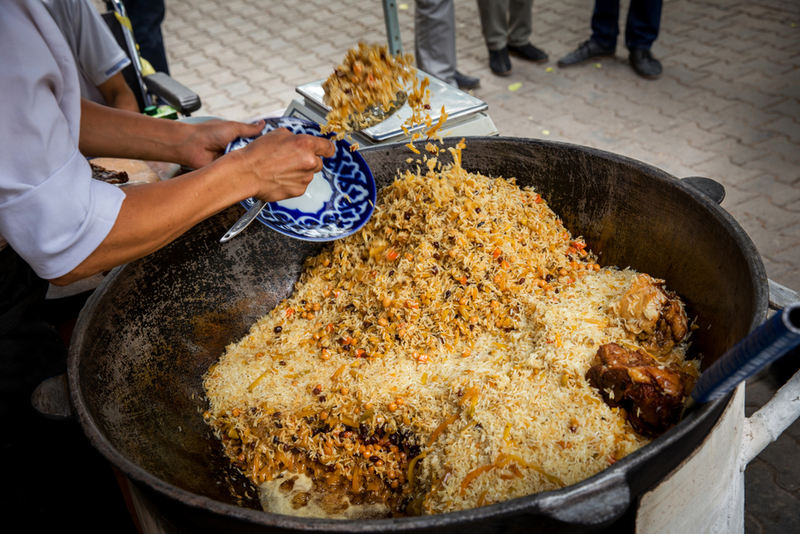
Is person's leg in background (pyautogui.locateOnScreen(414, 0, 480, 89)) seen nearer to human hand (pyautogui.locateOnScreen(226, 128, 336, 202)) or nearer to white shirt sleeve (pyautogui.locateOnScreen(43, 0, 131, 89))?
white shirt sleeve (pyautogui.locateOnScreen(43, 0, 131, 89))

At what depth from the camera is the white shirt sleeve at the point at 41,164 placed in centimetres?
152

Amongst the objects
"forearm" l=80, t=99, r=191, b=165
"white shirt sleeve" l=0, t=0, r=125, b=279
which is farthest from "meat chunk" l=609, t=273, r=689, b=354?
"forearm" l=80, t=99, r=191, b=165

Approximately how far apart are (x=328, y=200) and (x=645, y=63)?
5.95 metres

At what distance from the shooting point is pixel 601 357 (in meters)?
2.10

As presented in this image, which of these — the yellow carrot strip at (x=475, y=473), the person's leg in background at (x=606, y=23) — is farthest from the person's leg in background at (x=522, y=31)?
the yellow carrot strip at (x=475, y=473)

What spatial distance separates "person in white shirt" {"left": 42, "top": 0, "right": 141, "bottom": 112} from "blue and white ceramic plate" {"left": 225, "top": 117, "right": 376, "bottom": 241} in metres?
2.02

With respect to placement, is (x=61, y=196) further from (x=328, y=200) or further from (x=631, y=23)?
(x=631, y=23)

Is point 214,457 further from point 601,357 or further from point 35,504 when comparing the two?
point 601,357

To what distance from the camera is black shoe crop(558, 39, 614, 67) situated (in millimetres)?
7348

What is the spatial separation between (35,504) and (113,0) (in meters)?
3.77

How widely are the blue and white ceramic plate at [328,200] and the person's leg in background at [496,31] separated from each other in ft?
17.7

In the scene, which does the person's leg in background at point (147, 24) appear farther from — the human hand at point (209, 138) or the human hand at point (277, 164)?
the human hand at point (277, 164)

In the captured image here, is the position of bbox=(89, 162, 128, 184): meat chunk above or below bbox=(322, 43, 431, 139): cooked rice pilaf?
below

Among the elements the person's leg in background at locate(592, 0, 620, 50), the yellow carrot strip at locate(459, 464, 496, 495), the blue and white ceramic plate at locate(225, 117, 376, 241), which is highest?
the blue and white ceramic plate at locate(225, 117, 376, 241)
